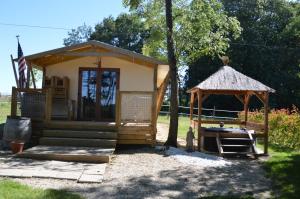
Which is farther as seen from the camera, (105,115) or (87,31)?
(87,31)

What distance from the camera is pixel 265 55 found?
136ft

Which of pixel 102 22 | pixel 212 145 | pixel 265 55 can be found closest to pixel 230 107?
pixel 265 55

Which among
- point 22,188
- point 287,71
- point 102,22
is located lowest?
point 22,188

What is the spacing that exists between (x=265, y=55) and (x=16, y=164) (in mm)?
34831

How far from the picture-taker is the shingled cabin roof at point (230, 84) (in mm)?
13664

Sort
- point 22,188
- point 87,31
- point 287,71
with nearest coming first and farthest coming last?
point 22,188
point 287,71
point 87,31

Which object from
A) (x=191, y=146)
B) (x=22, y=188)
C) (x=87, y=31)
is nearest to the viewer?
(x=22, y=188)

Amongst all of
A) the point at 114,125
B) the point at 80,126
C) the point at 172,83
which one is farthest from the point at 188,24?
the point at 80,126

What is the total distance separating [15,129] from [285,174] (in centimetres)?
766

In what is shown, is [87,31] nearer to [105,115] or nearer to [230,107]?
[230,107]

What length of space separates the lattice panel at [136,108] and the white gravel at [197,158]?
142 cm

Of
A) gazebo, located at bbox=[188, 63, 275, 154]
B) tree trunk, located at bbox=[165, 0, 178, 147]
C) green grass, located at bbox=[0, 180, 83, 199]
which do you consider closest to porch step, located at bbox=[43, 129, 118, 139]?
tree trunk, located at bbox=[165, 0, 178, 147]

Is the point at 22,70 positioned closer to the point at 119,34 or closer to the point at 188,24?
the point at 188,24

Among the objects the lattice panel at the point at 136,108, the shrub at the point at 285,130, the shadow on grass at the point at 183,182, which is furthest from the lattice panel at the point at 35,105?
the shrub at the point at 285,130
